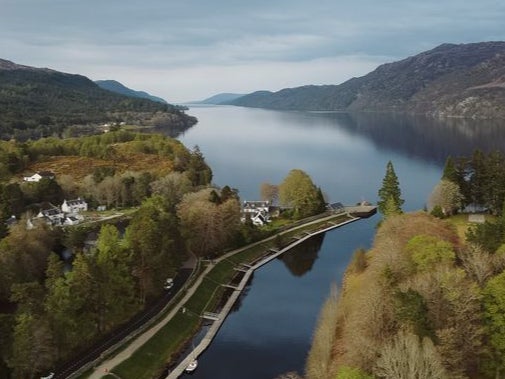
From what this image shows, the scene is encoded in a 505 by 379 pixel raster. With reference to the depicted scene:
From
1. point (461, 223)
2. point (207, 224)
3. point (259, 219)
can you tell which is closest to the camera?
point (207, 224)

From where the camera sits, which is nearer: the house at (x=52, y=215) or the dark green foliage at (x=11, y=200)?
the dark green foliage at (x=11, y=200)

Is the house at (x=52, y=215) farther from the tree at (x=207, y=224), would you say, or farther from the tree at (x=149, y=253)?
the tree at (x=149, y=253)

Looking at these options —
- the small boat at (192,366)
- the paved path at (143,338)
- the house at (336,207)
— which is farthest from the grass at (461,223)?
the small boat at (192,366)

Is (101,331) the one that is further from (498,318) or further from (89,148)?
(89,148)

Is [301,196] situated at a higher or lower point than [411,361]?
lower

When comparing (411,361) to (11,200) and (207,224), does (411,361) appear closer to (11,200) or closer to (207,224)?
(207,224)

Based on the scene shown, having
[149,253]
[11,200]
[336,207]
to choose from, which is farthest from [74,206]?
[336,207]
